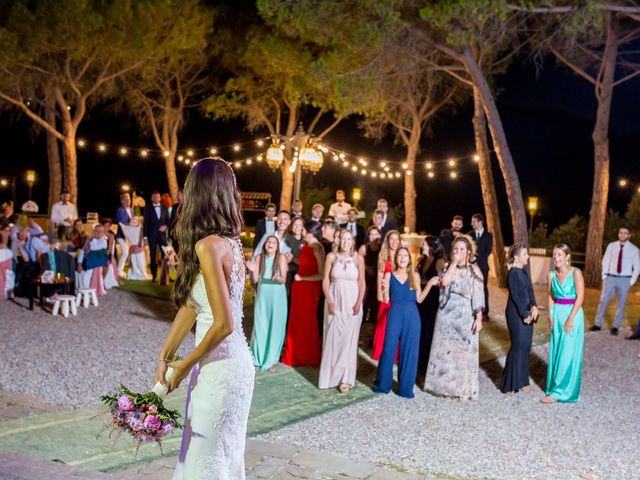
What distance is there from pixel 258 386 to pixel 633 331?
253 inches

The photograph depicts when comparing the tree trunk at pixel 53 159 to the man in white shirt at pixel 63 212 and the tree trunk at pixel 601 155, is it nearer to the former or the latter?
the man in white shirt at pixel 63 212

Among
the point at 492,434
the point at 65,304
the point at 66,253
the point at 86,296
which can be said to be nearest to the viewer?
the point at 492,434

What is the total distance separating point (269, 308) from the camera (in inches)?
309

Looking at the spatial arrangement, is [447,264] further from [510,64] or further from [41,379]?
[510,64]

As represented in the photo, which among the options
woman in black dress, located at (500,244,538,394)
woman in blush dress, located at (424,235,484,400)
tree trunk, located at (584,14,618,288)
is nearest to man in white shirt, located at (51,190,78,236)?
woman in blush dress, located at (424,235,484,400)

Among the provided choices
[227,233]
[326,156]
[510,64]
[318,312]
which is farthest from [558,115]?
[227,233]

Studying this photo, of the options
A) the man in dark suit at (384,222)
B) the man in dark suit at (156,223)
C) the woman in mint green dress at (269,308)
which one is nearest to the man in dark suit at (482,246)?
the man in dark suit at (384,222)

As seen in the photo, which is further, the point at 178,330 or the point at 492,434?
the point at 492,434

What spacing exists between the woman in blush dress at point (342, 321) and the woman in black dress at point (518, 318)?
1.54 meters

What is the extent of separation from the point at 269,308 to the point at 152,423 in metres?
5.17

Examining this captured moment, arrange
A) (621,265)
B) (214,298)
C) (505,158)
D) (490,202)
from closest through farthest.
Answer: (214,298)
(621,265)
(505,158)
(490,202)

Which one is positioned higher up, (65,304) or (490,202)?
(490,202)

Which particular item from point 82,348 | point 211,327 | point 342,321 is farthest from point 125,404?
point 82,348

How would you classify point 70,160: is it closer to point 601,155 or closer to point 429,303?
point 429,303
